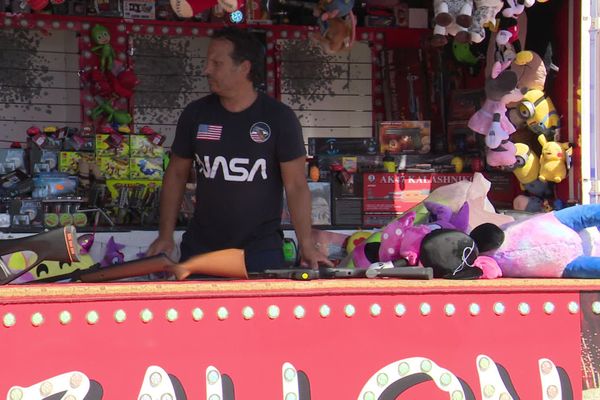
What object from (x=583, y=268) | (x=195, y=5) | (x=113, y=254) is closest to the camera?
(x=583, y=268)

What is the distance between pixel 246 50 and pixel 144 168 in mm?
2748

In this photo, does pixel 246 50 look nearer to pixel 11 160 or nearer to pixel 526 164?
pixel 11 160

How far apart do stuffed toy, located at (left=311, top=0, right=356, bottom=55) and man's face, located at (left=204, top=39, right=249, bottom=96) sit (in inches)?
96.7

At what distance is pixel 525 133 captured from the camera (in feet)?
19.5

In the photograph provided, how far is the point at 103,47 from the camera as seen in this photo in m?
6.39

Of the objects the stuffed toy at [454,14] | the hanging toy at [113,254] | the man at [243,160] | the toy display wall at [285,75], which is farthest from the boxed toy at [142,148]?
the man at [243,160]

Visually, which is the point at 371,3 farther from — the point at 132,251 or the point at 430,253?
the point at 430,253

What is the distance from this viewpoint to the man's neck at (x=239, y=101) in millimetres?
3141

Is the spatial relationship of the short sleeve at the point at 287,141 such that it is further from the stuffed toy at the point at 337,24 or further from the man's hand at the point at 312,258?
the stuffed toy at the point at 337,24

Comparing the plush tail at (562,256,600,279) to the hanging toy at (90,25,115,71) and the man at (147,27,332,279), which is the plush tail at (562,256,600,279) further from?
the hanging toy at (90,25,115,71)

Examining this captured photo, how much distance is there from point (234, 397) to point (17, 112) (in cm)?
470

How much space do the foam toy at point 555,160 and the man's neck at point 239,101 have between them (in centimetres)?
305

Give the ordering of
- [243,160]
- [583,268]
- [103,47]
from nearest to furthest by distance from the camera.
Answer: [583,268], [243,160], [103,47]

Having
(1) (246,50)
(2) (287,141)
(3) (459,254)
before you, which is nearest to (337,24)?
(1) (246,50)
